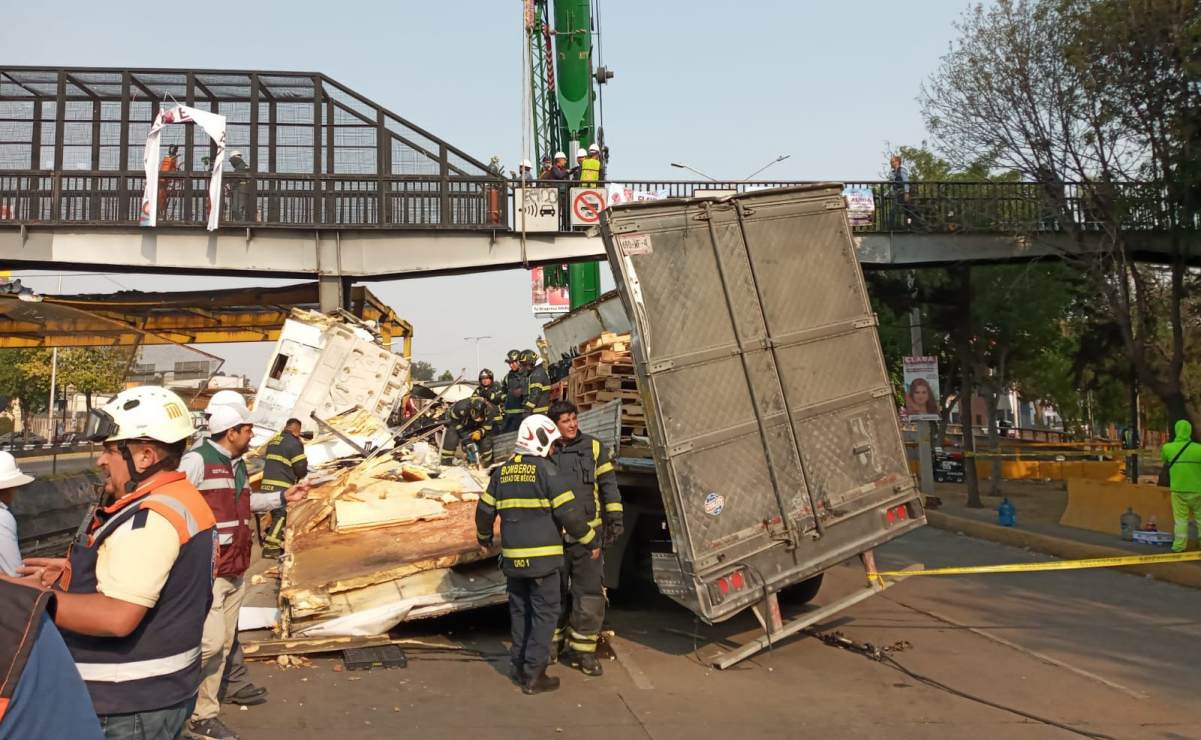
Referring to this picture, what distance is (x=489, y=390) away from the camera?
16.4 m

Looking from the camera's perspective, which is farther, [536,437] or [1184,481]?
[1184,481]

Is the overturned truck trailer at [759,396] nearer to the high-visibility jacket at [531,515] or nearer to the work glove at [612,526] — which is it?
the work glove at [612,526]

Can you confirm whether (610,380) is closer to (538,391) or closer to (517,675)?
(538,391)

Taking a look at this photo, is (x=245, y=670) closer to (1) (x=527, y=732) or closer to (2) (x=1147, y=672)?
(1) (x=527, y=732)

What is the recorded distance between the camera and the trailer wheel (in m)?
8.70

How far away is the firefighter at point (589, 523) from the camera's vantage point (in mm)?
7020

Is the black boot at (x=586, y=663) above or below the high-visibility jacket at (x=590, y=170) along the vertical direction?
below

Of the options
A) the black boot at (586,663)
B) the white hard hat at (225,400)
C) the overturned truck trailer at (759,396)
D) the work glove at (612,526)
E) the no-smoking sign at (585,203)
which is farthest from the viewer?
the no-smoking sign at (585,203)

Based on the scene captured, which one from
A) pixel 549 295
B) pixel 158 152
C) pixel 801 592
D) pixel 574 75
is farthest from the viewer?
pixel 549 295

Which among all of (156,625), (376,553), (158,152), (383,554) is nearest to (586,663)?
(383,554)

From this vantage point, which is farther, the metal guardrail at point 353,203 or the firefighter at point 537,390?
the metal guardrail at point 353,203

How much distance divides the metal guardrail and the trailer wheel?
11894 millimetres

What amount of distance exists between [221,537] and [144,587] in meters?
2.90

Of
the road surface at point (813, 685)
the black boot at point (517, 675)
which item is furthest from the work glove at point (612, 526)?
the black boot at point (517, 675)
